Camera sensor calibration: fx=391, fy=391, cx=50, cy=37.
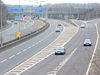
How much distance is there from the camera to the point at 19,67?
3775 centimetres

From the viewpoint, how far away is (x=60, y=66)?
3834 cm

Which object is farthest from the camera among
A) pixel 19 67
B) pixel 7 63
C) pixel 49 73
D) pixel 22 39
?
pixel 22 39

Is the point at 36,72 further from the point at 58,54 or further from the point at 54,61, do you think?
the point at 58,54

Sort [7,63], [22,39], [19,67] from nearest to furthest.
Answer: [19,67] < [7,63] < [22,39]

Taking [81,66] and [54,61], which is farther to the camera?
[54,61]

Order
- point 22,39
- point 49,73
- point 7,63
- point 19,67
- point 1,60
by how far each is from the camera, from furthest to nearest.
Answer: point 22,39 < point 1,60 < point 7,63 < point 19,67 < point 49,73

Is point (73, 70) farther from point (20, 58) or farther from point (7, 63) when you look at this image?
point (20, 58)

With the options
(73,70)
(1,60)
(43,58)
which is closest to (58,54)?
(43,58)

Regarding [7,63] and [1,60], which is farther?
[1,60]

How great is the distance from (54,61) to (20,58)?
5025 millimetres

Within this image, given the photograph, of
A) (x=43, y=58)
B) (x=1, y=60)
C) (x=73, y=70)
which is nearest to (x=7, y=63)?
(x=1, y=60)

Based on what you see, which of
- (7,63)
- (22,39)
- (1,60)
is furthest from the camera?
(22,39)

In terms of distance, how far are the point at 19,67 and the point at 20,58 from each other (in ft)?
27.8

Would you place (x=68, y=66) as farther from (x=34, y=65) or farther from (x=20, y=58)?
(x=20, y=58)
